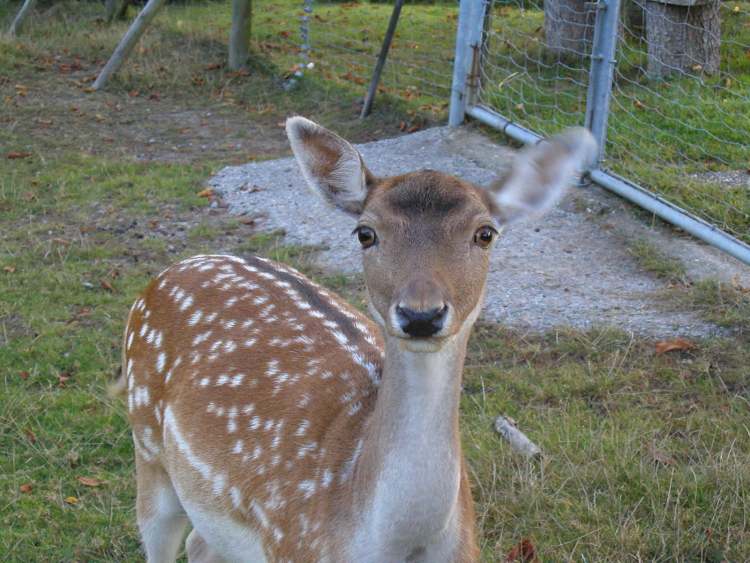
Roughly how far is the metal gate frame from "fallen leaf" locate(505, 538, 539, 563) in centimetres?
240

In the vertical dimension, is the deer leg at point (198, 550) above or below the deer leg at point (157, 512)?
Answer: below

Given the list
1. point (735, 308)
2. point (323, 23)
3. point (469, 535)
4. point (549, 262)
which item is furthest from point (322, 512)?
point (323, 23)

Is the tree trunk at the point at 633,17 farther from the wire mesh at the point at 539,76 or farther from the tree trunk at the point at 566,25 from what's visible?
the wire mesh at the point at 539,76

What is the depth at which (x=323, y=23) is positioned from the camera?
13.0 metres

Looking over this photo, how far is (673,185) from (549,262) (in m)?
1.11

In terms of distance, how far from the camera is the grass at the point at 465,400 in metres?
3.67

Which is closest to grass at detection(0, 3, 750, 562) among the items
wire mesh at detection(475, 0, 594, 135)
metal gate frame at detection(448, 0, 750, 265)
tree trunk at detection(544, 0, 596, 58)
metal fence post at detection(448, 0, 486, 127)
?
metal gate frame at detection(448, 0, 750, 265)

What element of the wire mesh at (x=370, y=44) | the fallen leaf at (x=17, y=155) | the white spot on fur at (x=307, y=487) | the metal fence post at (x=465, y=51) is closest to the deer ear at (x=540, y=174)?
the white spot on fur at (x=307, y=487)

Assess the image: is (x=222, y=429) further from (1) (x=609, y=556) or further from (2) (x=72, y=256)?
(2) (x=72, y=256)

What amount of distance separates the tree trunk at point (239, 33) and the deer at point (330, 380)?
7196 mm

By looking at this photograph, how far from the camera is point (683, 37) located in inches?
317

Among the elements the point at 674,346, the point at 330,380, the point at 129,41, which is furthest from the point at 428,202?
the point at 129,41

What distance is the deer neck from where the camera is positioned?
98.5 inches

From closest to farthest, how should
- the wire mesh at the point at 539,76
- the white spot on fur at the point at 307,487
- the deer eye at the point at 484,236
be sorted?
the deer eye at the point at 484,236 < the white spot on fur at the point at 307,487 < the wire mesh at the point at 539,76
